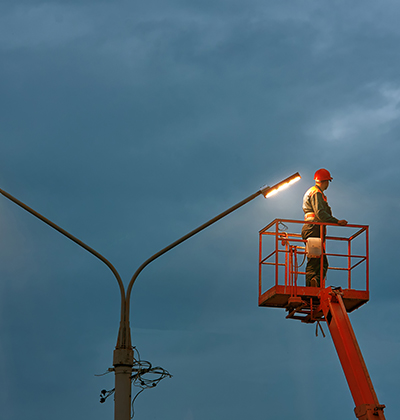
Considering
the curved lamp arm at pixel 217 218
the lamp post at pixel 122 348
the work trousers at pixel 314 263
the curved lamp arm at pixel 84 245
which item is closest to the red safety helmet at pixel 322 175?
the work trousers at pixel 314 263

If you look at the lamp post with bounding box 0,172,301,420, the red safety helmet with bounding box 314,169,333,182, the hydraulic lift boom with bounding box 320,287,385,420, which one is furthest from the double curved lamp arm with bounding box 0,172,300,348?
the red safety helmet with bounding box 314,169,333,182

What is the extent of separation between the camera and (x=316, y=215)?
1916cm

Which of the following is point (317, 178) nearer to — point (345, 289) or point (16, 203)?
point (345, 289)

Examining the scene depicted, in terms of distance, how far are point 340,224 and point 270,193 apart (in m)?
3.55

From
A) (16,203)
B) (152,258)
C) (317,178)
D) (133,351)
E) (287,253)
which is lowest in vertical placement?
(133,351)

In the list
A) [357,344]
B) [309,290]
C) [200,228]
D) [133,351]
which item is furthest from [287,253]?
[133,351]

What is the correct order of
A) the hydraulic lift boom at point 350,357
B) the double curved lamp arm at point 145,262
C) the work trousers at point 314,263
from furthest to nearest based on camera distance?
the work trousers at point 314,263 → the hydraulic lift boom at point 350,357 → the double curved lamp arm at point 145,262

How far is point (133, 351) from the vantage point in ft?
45.8

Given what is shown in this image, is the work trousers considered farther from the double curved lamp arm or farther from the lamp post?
the lamp post

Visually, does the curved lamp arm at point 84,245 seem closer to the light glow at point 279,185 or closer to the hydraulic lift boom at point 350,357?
the light glow at point 279,185

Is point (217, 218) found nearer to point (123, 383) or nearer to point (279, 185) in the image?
point (279, 185)

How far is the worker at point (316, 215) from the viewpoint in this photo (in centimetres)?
1905

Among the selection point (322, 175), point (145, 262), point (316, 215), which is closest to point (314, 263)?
point (316, 215)

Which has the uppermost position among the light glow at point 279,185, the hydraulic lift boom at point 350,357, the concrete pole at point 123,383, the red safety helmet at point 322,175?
the red safety helmet at point 322,175
